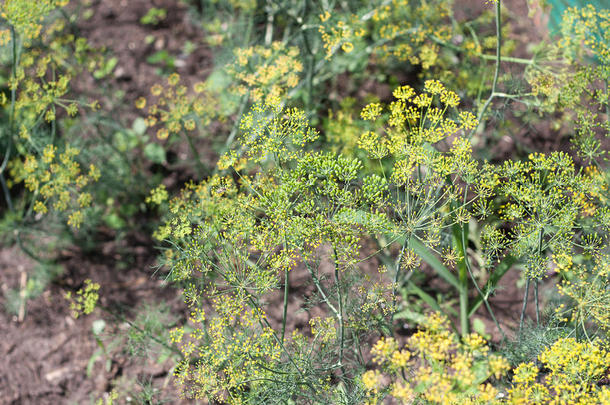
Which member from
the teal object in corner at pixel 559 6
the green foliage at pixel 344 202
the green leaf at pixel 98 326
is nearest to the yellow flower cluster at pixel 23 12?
the green foliage at pixel 344 202

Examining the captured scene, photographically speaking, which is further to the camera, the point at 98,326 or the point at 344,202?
the point at 98,326

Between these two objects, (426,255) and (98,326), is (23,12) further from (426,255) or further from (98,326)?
(426,255)

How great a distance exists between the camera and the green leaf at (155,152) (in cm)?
494

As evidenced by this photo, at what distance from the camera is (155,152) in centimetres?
497

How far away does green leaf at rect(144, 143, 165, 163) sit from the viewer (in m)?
4.94

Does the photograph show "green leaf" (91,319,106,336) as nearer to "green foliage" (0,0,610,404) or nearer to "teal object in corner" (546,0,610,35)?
"green foliage" (0,0,610,404)

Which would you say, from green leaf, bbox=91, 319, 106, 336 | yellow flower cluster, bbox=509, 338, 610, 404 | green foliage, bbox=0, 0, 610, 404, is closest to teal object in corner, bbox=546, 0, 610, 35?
green foliage, bbox=0, 0, 610, 404

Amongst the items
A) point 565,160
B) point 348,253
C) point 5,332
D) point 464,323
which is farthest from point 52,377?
point 565,160

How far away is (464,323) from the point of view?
3600 mm

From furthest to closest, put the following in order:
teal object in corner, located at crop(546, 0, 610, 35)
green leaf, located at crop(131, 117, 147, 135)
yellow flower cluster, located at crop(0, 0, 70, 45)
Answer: green leaf, located at crop(131, 117, 147, 135)
teal object in corner, located at crop(546, 0, 610, 35)
yellow flower cluster, located at crop(0, 0, 70, 45)

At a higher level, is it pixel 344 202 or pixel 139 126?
pixel 344 202

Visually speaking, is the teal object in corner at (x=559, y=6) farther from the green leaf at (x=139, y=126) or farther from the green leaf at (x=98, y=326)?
the green leaf at (x=98, y=326)

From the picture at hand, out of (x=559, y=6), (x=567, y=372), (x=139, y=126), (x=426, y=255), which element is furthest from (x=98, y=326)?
(x=559, y=6)

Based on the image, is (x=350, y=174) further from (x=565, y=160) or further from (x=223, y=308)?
(x=565, y=160)
